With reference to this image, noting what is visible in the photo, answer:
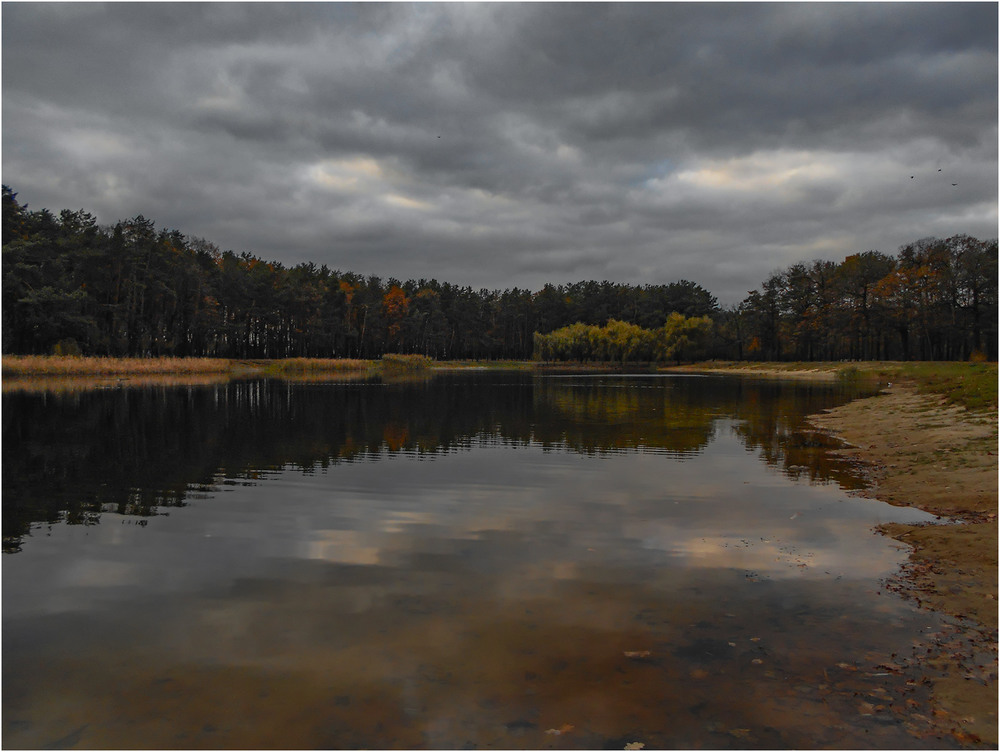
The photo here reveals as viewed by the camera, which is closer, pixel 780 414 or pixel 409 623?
pixel 409 623

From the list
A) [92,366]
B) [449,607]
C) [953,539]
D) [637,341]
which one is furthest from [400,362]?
[449,607]

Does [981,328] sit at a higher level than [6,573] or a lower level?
higher

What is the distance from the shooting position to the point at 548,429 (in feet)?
93.9

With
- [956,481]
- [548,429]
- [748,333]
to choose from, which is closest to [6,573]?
[956,481]

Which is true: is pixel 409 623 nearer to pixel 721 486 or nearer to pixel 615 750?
pixel 615 750

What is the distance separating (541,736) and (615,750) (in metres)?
0.62

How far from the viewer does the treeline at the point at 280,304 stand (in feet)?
277

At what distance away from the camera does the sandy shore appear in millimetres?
5824

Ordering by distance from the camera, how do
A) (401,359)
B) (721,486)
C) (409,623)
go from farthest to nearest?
1. (401,359)
2. (721,486)
3. (409,623)

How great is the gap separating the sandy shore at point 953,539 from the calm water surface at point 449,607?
40 cm

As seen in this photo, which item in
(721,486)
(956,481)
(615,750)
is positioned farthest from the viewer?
(721,486)

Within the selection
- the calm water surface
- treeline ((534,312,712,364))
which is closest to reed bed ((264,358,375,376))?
treeline ((534,312,712,364))

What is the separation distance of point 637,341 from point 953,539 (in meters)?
156

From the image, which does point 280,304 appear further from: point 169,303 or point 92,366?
point 92,366
